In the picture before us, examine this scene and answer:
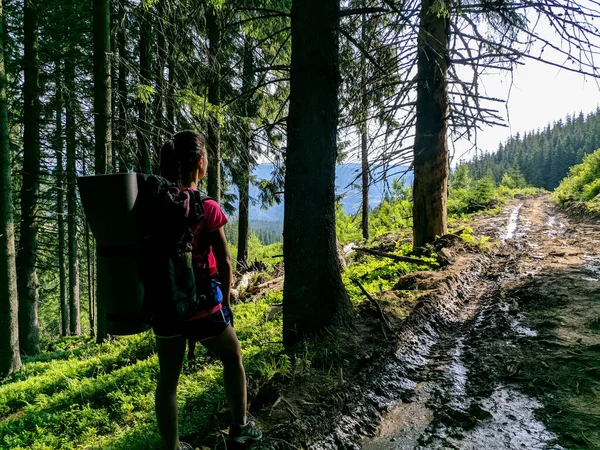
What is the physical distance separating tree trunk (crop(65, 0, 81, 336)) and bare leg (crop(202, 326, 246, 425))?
647cm

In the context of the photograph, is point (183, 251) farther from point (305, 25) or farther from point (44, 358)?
point (44, 358)

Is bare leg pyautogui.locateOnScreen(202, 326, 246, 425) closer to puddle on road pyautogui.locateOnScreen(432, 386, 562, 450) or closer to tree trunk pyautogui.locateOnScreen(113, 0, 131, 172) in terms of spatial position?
puddle on road pyautogui.locateOnScreen(432, 386, 562, 450)

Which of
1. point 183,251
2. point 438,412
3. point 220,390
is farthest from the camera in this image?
point 220,390

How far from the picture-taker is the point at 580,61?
12.0 ft

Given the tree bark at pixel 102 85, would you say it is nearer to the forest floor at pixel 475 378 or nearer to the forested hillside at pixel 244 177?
the forested hillside at pixel 244 177

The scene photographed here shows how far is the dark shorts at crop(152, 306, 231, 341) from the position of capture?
1.99 metres

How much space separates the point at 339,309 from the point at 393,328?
701 mm

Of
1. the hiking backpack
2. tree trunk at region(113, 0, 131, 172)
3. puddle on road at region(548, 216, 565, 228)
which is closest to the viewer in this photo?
the hiking backpack

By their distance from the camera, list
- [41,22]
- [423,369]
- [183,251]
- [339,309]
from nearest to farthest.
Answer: [183,251], [423,369], [339,309], [41,22]

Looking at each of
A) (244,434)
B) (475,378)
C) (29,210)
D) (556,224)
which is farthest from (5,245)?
(556,224)

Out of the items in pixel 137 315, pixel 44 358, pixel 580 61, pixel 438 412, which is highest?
pixel 580 61

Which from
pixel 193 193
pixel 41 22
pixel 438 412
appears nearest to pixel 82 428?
pixel 193 193

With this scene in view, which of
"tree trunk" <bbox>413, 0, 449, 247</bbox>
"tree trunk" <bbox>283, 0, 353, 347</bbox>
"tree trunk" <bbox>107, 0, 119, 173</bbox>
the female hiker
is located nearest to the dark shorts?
the female hiker

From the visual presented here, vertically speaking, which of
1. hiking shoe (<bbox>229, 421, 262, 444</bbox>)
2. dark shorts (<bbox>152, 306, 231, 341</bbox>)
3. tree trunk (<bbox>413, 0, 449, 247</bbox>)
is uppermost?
tree trunk (<bbox>413, 0, 449, 247</bbox>)
